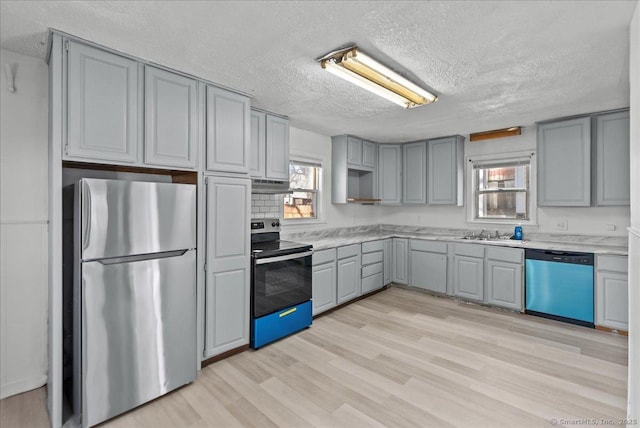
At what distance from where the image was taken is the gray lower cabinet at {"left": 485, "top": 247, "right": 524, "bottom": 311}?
394cm

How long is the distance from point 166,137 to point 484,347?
3.46 meters

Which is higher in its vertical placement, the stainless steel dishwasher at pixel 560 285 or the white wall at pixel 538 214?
the white wall at pixel 538 214

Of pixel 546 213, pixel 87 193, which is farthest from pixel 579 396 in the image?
pixel 87 193

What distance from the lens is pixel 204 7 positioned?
5.58 feet

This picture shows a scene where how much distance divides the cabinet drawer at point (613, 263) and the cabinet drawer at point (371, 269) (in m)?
2.58

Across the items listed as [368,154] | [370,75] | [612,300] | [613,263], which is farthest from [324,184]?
[612,300]

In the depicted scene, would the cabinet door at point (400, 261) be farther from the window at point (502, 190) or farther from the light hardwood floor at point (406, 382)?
the light hardwood floor at point (406, 382)

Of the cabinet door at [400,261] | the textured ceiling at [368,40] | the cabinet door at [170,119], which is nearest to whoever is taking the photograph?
the textured ceiling at [368,40]

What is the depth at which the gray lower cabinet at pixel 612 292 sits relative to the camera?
3.28m

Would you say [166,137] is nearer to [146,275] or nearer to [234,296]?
[146,275]

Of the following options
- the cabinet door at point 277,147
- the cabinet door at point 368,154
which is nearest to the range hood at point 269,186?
the cabinet door at point 277,147

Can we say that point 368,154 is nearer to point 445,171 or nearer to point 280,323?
point 445,171

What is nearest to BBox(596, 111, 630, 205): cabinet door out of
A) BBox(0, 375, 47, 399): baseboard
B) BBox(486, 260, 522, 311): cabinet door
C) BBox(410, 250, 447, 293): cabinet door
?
BBox(486, 260, 522, 311): cabinet door

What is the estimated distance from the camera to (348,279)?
4.28 meters
